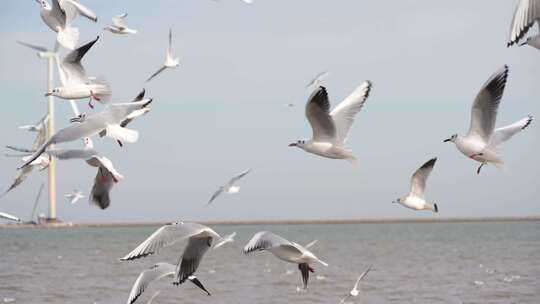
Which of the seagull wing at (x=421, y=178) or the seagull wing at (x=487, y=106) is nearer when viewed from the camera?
the seagull wing at (x=487, y=106)

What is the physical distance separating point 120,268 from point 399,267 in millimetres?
A: 7876

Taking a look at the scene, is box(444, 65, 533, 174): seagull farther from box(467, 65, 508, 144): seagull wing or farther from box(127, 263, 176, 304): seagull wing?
box(127, 263, 176, 304): seagull wing

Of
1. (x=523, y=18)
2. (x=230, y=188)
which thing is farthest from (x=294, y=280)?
(x=523, y=18)

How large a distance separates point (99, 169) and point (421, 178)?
4397 millimetres

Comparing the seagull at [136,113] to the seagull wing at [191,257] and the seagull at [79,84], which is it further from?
the seagull wing at [191,257]

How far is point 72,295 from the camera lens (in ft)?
55.4

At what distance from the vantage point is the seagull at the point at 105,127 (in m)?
6.79

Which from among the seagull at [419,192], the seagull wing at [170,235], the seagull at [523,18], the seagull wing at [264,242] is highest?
the seagull at [523,18]

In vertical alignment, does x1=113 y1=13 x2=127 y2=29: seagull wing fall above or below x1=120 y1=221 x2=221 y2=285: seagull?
above

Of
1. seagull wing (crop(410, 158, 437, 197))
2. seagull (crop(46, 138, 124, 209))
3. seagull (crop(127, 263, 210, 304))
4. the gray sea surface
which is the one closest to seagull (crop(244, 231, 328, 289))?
seagull (crop(46, 138, 124, 209))

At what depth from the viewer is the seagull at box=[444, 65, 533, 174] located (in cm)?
731

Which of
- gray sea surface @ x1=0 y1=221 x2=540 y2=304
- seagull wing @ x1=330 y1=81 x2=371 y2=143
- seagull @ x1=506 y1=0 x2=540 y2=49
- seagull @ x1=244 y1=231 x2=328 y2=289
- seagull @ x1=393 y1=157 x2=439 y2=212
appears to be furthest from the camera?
gray sea surface @ x1=0 y1=221 x2=540 y2=304

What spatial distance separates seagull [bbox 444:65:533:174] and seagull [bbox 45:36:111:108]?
3212mm

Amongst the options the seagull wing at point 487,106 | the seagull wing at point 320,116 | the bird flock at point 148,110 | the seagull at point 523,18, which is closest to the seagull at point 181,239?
the bird flock at point 148,110
